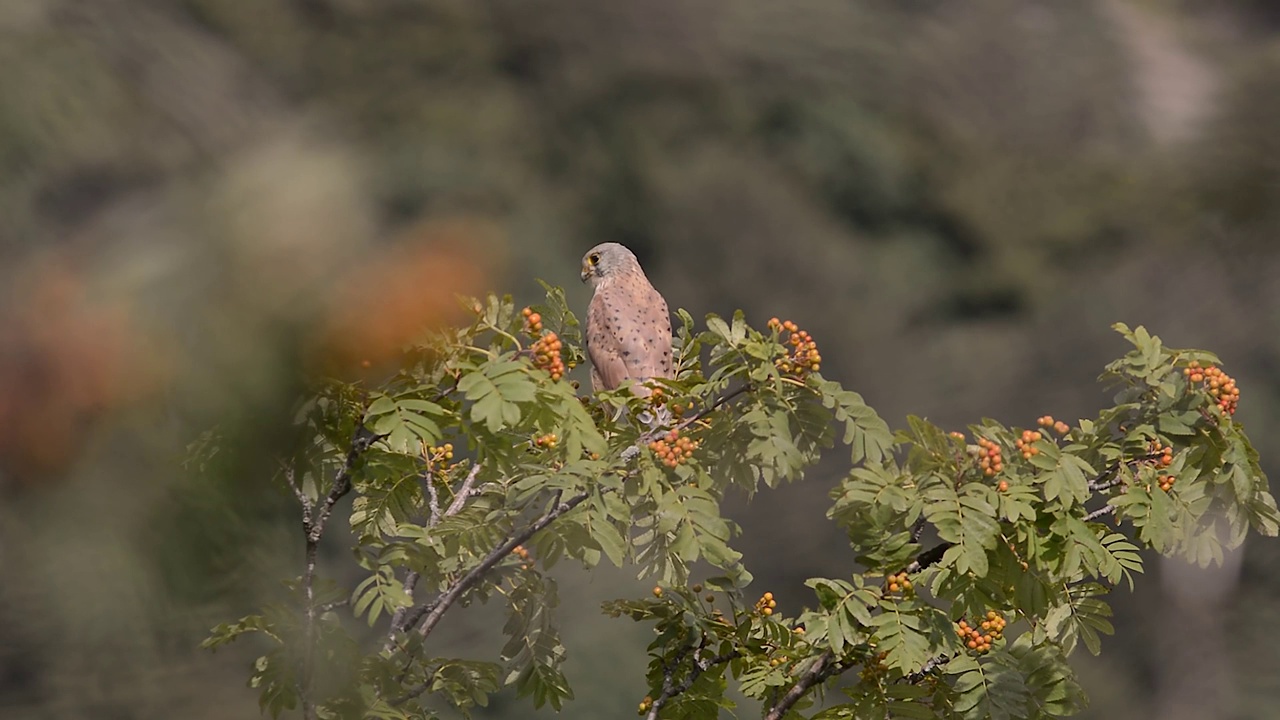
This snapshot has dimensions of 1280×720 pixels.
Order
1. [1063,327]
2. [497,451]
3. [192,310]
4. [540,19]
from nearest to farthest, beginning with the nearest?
[192,310], [540,19], [1063,327], [497,451]

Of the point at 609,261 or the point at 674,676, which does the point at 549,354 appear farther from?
the point at 609,261

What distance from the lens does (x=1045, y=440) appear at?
1371mm

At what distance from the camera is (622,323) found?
2.45 meters

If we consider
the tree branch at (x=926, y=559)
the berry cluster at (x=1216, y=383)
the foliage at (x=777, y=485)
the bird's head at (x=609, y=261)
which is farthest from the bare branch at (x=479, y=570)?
the bird's head at (x=609, y=261)

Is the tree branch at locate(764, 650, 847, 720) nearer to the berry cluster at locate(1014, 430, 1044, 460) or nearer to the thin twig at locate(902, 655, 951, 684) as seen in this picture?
the thin twig at locate(902, 655, 951, 684)

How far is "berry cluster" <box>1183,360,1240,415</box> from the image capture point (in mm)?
1421

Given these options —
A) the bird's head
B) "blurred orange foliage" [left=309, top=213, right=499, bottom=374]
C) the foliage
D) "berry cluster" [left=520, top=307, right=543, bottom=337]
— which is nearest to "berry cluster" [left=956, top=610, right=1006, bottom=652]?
the foliage

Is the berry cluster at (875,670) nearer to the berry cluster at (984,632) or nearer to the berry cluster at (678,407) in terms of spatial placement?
the berry cluster at (984,632)

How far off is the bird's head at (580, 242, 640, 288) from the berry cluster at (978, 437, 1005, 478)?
1.37 m

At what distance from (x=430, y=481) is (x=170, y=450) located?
131 cm

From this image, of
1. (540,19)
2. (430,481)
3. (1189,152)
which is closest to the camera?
(540,19)

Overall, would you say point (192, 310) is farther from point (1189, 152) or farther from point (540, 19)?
point (1189, 152)

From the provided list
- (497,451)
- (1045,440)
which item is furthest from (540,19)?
(1045,440)

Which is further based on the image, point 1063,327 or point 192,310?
point 1063,327
